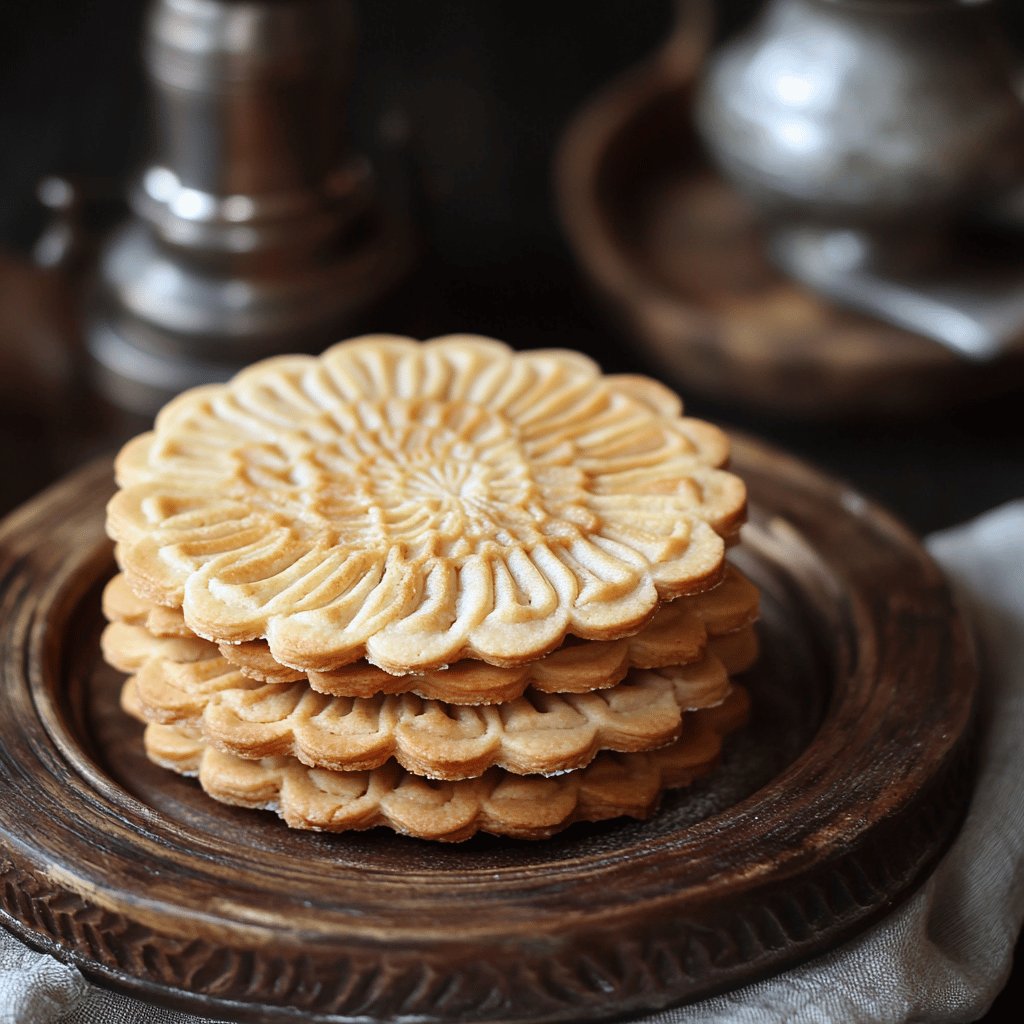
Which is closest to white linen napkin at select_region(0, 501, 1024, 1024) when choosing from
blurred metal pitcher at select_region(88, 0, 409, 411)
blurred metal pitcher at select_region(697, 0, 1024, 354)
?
blurred metal pitcher at select_region(697, 0, 1024, 354)

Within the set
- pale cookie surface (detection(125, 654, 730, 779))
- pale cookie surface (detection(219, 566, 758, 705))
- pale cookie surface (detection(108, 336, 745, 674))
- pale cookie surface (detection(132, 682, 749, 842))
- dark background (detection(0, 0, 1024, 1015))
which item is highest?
pale cookie surface (detection(108, 336, 745, 674))

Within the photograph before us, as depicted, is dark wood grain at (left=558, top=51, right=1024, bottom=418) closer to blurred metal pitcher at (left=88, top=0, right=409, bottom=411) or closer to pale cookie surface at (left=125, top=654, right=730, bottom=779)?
blurred metal pitcher at (left=88, top=0, right=409, bottom=411)

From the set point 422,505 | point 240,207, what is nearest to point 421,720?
point 422,505

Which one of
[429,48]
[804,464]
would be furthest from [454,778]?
[429,48]

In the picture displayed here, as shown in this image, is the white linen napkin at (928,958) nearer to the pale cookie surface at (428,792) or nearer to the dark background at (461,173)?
the pale cookie surface at (428,792)

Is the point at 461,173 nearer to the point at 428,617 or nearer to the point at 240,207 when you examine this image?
the point at 240,207

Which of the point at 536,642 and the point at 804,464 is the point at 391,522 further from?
the point at 804,464

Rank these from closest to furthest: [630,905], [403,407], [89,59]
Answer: [630,905] < [403,407] < [89,59]
